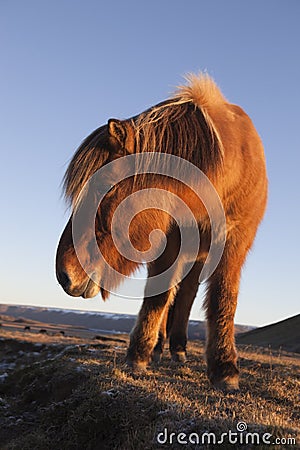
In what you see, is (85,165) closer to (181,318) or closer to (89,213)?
(89,213)

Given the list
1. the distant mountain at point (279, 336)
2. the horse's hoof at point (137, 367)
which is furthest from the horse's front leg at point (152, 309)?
the distant mountain at point (279, 336)

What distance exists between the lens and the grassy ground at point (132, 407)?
3439mm

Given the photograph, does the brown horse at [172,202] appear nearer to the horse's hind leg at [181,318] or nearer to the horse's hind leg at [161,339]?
the horse's hind leg at [161,339]

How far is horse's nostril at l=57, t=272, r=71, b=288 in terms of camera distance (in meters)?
4.51

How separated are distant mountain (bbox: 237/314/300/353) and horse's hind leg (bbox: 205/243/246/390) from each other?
17.7 meters

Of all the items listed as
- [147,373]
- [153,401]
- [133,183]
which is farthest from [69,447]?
[133,183]

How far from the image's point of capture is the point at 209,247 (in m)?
5.30

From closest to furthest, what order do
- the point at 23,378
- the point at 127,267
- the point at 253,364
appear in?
the point at 127,267 → the point at 23,378 → the point at 253,364

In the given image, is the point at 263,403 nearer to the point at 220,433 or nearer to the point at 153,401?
the point at 153,401

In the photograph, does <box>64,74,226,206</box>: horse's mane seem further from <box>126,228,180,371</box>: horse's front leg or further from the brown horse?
<box>126,228,180,371</box>: horse's front leg

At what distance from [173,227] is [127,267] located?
2.23 ft

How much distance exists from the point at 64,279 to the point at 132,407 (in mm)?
1294

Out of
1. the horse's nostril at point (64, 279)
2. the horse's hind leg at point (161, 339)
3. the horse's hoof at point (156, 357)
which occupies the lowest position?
the horse's hoof at point (156, 357)

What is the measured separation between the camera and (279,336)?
2514 centimetres
